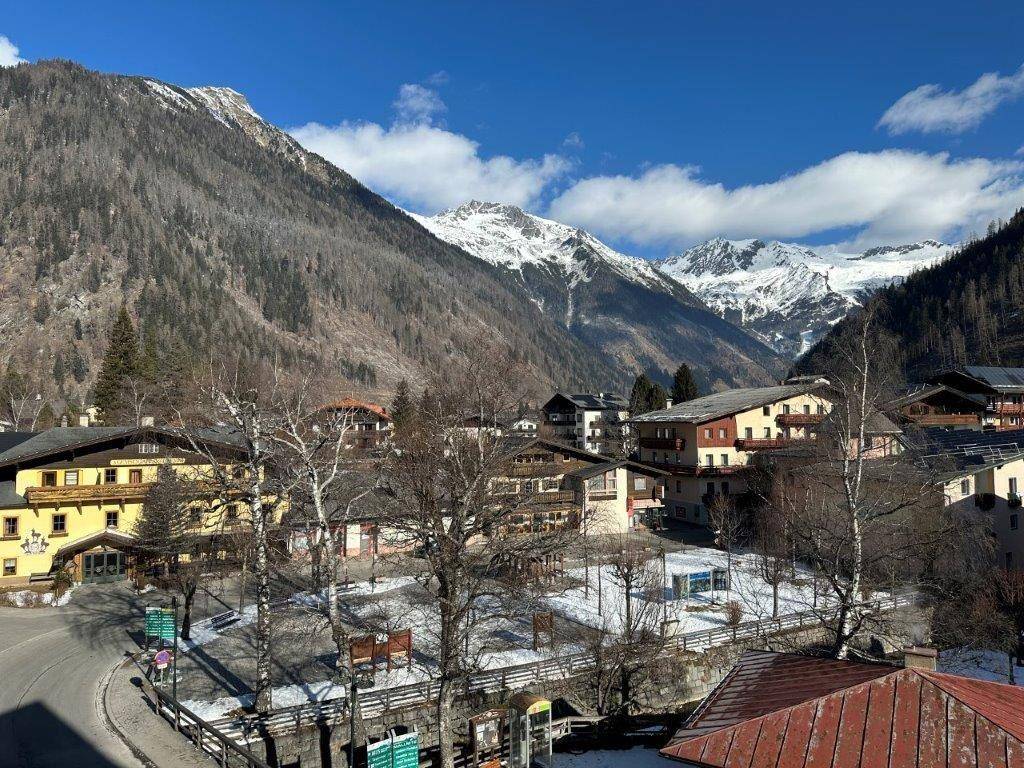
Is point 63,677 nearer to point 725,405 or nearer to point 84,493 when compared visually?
point 84,493

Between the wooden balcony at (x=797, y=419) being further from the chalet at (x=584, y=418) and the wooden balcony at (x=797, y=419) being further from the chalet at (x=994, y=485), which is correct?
the chalet at (x=584, y=418)

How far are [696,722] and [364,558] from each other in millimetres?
31933

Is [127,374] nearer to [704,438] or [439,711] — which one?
[704,438]

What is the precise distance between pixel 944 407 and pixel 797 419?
32.8 metres

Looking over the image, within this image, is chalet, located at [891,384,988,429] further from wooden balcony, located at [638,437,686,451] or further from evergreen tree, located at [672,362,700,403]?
evergreen tree, located at [672,362,700,403]

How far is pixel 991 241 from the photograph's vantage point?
192 m

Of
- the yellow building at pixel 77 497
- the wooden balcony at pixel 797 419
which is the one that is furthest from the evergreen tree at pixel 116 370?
the wooden balcony at pixel 797 419

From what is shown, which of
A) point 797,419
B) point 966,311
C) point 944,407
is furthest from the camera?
point 966,311

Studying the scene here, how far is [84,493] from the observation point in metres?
35.4

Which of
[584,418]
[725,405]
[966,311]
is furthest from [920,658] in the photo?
[966,311]

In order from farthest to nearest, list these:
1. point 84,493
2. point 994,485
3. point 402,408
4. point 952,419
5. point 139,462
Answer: point 402,408
point 952,419
point 139,462
point 994,485
point 84,493

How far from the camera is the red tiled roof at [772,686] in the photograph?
11727 millimetres

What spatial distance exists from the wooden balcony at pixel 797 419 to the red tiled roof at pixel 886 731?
47160mm

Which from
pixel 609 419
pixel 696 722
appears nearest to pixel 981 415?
pixel 609 419
